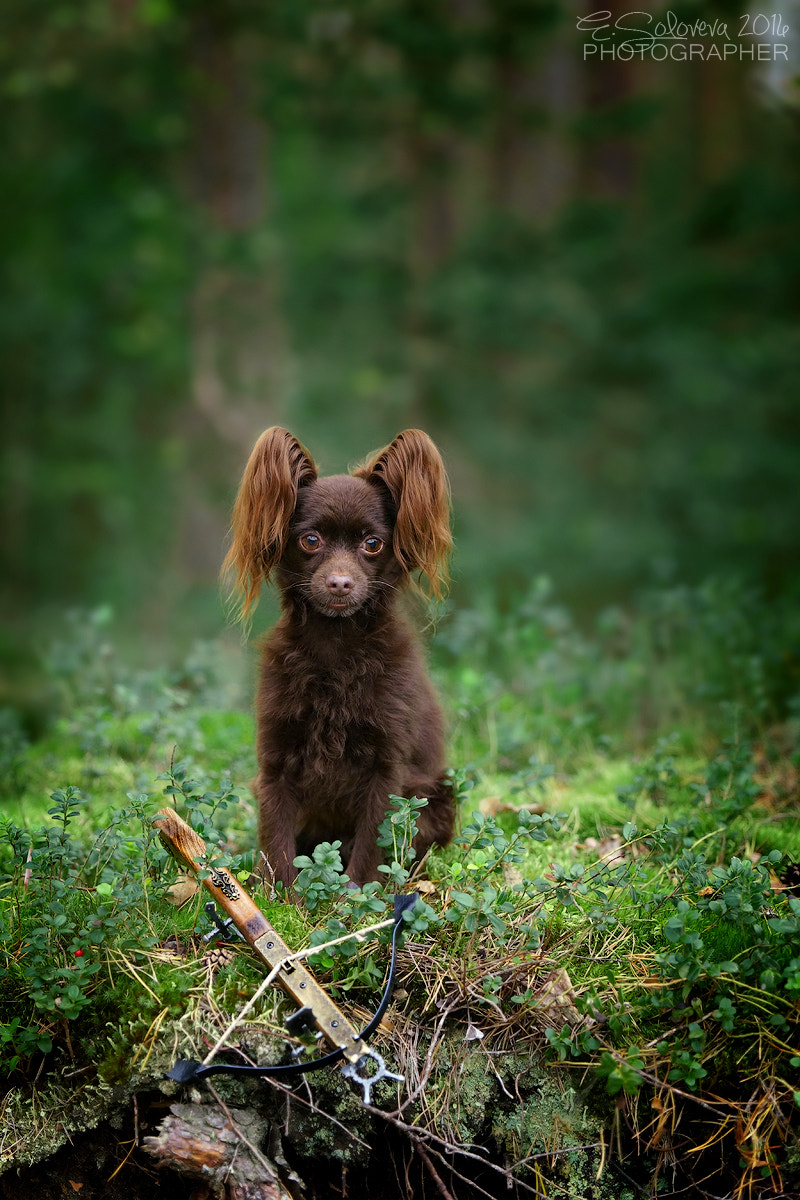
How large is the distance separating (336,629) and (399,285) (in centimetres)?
838

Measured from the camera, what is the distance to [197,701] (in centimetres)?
554

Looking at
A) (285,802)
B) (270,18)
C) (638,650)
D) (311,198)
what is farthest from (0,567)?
(285,802)

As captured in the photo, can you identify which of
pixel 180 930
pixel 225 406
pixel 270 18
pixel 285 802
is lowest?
pixel 180 930

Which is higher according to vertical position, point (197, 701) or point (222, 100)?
point (222, 100)

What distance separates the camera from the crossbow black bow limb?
2.55 metres

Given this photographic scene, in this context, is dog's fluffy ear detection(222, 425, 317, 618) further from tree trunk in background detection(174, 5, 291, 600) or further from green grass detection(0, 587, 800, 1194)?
tree trunk in background detection(174, 5, 291, 600)

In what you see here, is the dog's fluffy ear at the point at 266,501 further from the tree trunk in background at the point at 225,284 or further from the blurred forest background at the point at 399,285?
the tree trunk in background at the point at 225,284

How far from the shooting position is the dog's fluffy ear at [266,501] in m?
3.13

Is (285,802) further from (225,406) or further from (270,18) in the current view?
(270,18)

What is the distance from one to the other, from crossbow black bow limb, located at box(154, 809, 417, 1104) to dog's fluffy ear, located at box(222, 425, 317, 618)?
809 millimetres

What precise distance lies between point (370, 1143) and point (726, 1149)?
94cm

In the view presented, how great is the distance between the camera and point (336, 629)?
326 centimetres

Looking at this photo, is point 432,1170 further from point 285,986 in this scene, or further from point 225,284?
point 225,284

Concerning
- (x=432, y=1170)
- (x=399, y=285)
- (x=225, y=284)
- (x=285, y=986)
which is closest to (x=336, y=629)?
(x=285, y=986)
